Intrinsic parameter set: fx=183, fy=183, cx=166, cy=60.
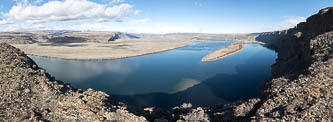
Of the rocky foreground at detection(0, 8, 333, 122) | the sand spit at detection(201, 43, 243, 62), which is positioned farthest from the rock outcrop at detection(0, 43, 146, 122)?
the sand spit at detection(201, 43, 243, 62)

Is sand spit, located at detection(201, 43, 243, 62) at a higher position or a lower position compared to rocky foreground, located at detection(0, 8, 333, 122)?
lower

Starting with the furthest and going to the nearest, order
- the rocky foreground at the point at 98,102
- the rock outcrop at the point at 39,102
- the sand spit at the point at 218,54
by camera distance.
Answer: the sand spit at the point at 218,54, the rock outcrop at the point at 39,102, the rocky foreground at the point at 98,102

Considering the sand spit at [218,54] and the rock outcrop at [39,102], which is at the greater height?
the rock outcrop at [39,102]

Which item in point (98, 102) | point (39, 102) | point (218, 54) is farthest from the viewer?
point (218, 54)

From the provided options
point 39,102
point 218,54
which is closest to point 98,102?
point 39,102

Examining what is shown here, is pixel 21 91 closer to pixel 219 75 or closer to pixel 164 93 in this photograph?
pixel 164 93

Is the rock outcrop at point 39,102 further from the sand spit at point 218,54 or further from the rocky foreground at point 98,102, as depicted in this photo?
the sand spit at point 218,54

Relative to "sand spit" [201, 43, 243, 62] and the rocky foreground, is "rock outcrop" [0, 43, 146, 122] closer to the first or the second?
the rocky foreground

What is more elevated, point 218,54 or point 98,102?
point 98,102

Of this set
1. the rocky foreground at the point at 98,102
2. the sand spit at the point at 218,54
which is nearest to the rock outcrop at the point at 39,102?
the rocky foreground at the point at 98,102

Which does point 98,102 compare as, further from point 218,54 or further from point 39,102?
point 218,54

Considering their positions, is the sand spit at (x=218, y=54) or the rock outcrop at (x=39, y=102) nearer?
the rock outcrop at (x=39, y=102)
